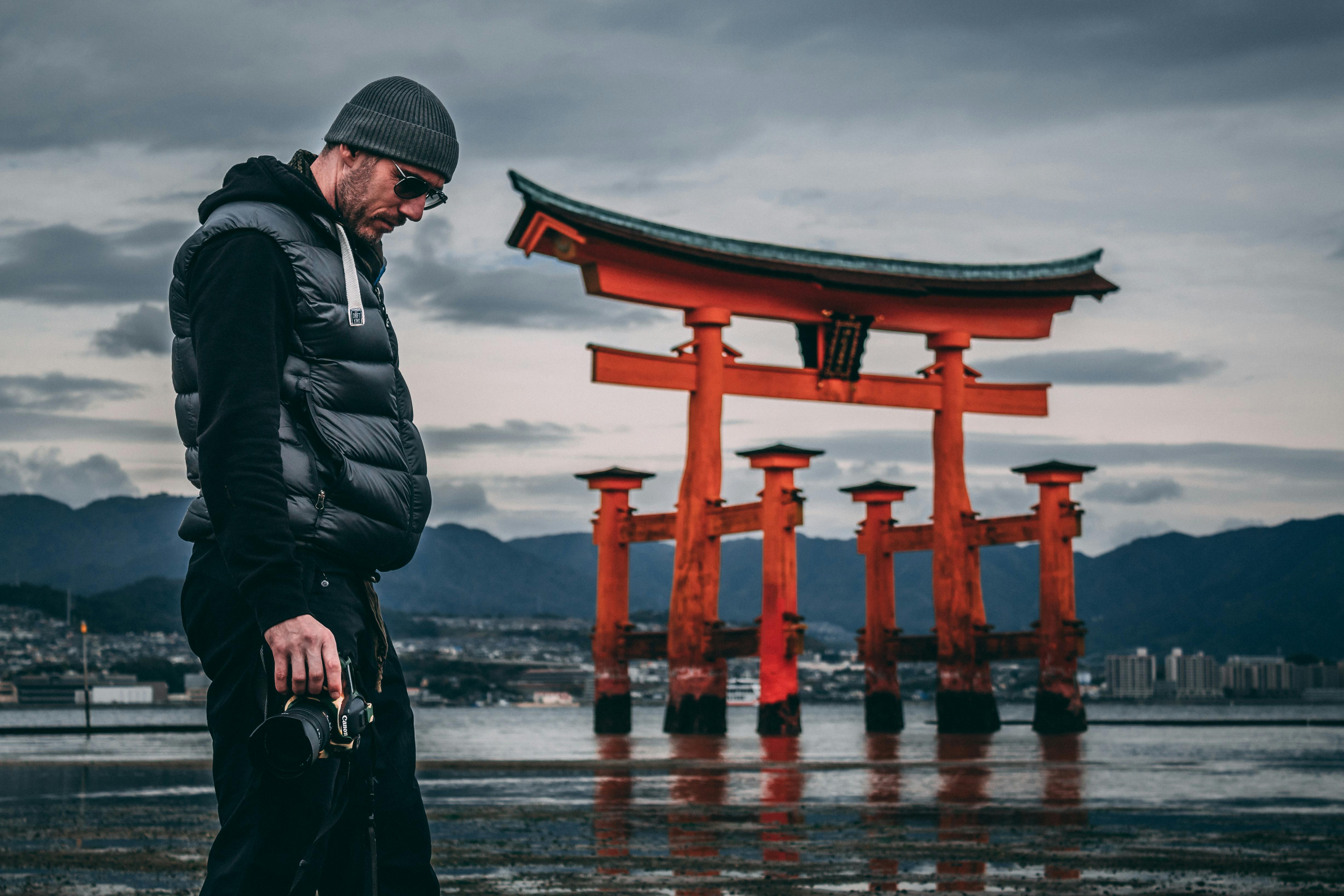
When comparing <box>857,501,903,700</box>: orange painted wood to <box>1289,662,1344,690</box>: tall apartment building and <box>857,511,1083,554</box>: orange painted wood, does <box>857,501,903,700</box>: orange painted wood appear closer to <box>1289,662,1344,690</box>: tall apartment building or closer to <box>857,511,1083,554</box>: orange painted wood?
<box>857,511,1083,554</box>: orange painted wood

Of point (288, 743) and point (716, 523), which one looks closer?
point (288, 743)

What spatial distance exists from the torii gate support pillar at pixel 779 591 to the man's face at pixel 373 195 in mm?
19651

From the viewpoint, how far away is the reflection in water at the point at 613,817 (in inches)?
242

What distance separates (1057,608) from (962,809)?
1933 centimetres

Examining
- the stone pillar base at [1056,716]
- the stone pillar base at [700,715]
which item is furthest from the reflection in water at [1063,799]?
the stone pillar base at [1056,716]

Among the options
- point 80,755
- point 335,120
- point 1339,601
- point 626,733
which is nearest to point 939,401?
point 626,733

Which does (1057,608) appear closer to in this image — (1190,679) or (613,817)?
(613,817)

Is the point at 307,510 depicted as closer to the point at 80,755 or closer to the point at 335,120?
the point at 335,120

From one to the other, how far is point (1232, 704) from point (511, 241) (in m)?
85.4

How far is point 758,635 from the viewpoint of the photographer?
934 inches

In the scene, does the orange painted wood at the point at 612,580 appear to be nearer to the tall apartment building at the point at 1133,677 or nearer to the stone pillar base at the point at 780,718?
the stone pillar base at the point at 780,718

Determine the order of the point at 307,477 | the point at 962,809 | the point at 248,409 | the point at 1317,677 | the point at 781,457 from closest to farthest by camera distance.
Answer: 1. the point at 248,409
2. the point at 307,477
3. the point at 962,809
4. the point at 781,457
5. the point at 1317,677

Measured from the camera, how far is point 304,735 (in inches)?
81.0

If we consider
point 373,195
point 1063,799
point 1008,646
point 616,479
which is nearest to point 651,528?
point 616,479
